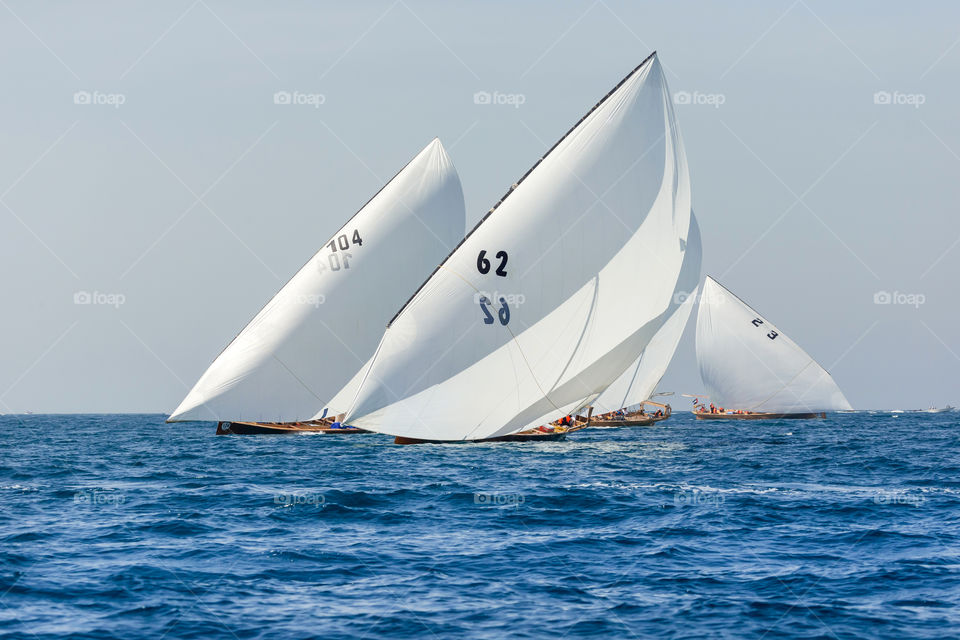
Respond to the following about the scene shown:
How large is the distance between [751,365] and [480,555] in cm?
10046

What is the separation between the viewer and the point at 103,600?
657 inches

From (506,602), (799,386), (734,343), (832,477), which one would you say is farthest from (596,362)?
(799,386)

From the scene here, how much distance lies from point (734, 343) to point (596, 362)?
216 feet

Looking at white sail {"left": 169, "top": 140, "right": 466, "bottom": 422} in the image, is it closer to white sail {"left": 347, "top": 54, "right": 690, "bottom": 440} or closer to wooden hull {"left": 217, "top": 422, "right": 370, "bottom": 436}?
wooden hull {"left": 217, "top": 422, "right": 370, "bottom": 436}

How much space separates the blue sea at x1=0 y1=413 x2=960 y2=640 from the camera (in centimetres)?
1553

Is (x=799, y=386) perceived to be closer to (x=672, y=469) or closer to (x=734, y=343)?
(x=734, y=343)

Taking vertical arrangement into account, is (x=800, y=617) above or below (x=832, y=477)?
below

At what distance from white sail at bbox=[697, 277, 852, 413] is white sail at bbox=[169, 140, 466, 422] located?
51931 millimetres

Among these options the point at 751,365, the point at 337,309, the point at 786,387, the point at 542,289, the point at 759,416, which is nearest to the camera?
the point at 542,289

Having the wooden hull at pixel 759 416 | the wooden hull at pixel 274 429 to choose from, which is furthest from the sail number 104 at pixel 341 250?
the wooden hull at pixel 759 416

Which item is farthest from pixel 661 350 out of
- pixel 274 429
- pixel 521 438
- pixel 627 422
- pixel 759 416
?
pixel 759 416

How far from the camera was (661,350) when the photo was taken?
6362 centimetres

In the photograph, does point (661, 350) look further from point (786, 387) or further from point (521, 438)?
point (786, 387)

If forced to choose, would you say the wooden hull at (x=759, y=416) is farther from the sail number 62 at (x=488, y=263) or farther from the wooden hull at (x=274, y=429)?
the sail number 62 at (x=488, y=263)
